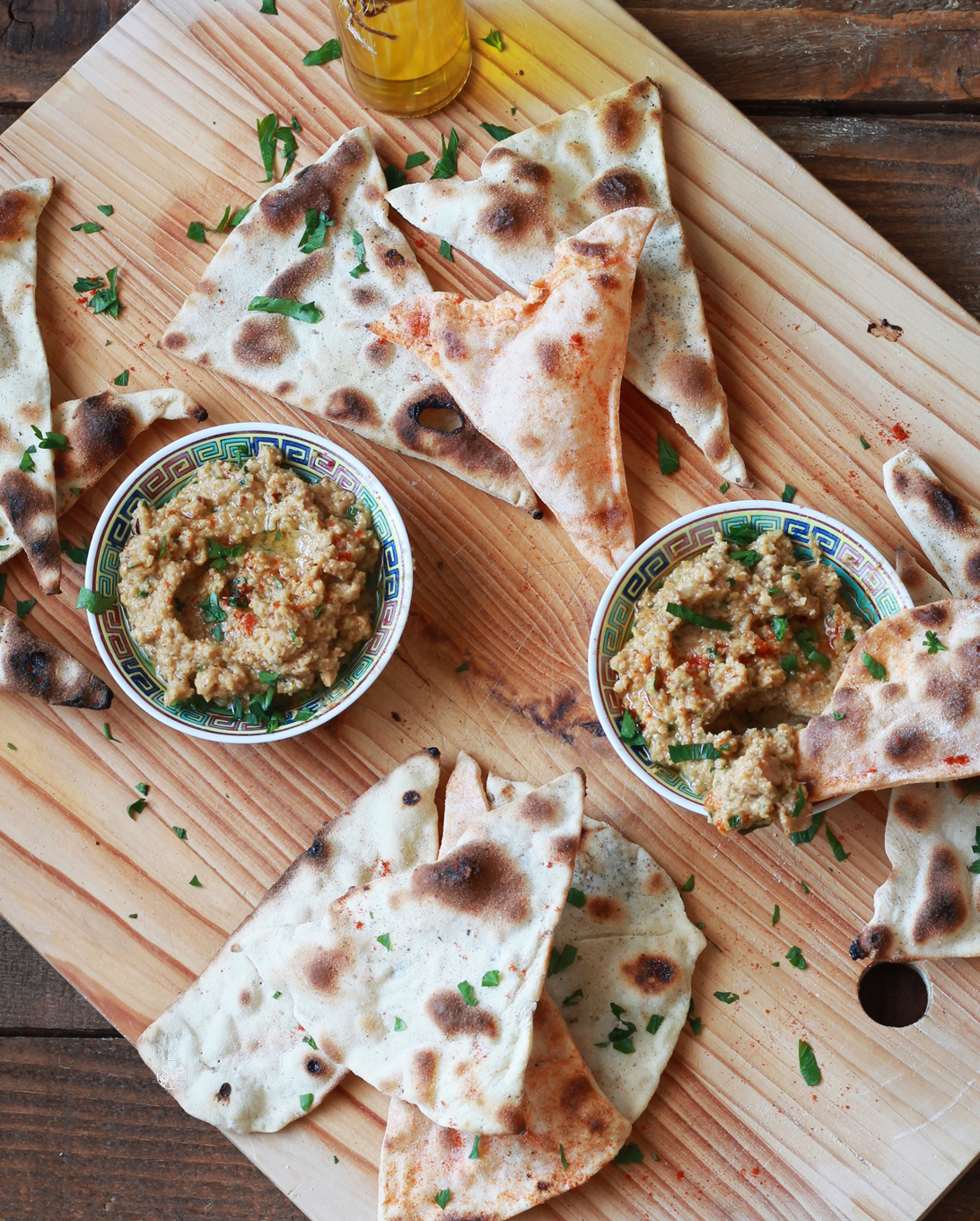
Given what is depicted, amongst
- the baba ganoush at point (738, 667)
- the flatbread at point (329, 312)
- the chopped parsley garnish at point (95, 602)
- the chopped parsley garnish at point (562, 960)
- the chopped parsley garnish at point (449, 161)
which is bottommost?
the chopped parsley garnish at point (562, 960)

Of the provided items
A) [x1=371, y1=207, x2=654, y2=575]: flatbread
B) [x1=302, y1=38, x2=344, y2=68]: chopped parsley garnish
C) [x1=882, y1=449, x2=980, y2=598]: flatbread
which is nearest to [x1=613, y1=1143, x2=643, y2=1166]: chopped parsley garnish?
[x1=371, y1=207, x2=654, y2=575]: flatbread

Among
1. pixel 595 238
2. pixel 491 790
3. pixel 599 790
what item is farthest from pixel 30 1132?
pixel 595 238

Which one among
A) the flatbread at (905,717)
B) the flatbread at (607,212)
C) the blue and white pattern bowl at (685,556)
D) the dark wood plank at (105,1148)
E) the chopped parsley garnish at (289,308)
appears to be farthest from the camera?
the dark wood plank at (105,1148)

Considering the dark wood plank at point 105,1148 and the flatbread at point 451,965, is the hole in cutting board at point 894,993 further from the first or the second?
the dark wood plank at point 105,1148

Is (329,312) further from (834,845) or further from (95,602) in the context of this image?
(834,845)

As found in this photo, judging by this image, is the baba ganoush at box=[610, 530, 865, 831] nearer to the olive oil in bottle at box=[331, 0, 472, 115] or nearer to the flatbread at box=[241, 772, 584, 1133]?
the flatbread at box=[241, 772, 584, 1133]

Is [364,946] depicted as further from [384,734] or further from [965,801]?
[965,801]

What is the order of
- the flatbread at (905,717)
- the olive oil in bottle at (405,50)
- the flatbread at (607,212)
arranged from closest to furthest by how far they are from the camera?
the flatbread at (905,717), the olive oil in bottle at (405,50), the flatbread at (607,212)

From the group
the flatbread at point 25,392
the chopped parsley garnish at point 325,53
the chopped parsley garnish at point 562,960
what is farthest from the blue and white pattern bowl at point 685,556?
the chopped parsley garnish at point 325,53
